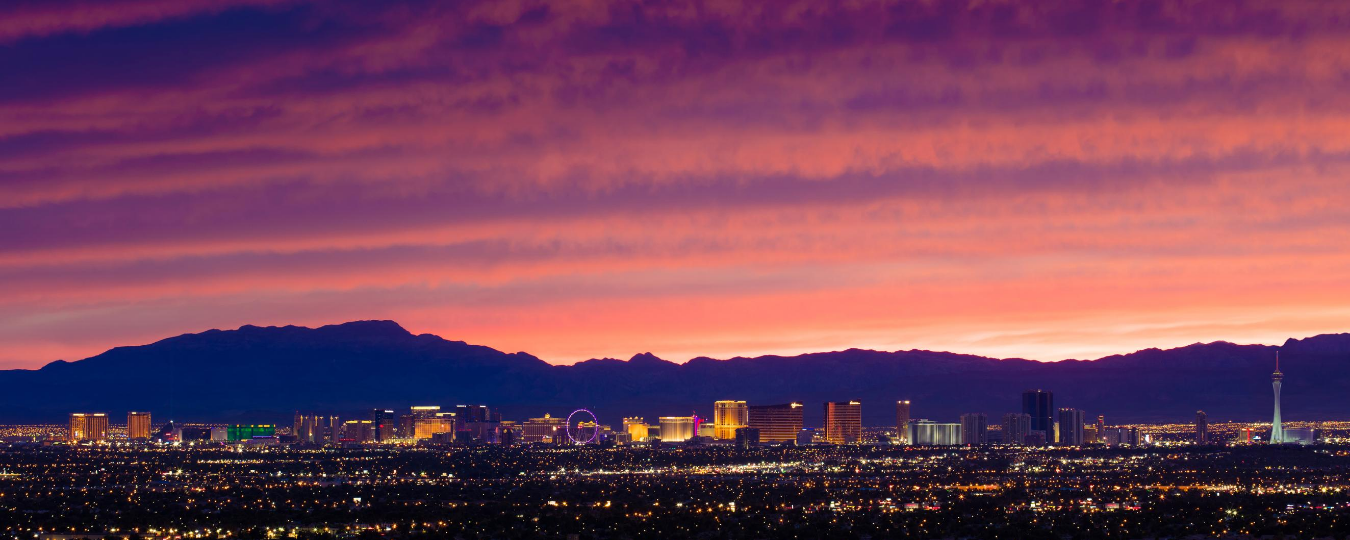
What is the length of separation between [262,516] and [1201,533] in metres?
92.2

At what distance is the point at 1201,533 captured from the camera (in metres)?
172

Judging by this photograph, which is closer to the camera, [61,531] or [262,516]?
[61,531]

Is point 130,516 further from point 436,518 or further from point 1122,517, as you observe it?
point 1122,517

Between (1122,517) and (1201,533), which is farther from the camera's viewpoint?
(1122,517)

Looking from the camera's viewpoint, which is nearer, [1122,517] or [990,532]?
[990,532]

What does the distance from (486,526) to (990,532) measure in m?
46.9

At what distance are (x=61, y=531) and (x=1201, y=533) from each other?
10397 cm

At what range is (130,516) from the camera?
195750 mm

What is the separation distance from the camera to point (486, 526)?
589ft

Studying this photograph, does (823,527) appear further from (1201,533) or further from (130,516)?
(130,516)

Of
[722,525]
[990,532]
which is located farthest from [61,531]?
[990,532]

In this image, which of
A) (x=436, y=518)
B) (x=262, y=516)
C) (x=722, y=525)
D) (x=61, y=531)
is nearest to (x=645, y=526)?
(x=722, y=525)

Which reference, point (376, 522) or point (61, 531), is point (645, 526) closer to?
point (376, 522)

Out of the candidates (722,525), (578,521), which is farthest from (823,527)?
(578,521)
